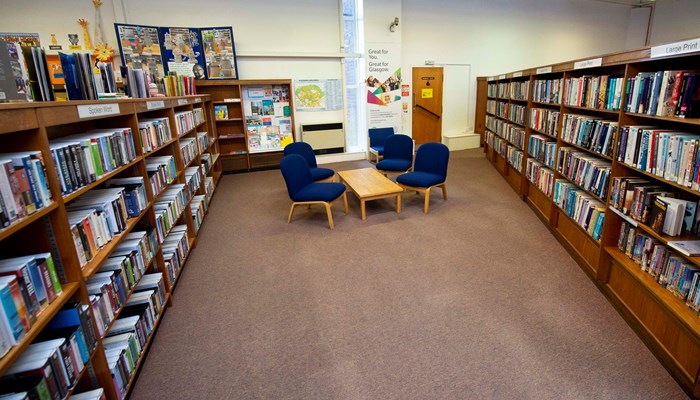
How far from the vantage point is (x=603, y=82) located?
9.52ft

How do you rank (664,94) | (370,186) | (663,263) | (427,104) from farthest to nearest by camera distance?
(427,104)
(370,186)
(663,263)
(664,94)

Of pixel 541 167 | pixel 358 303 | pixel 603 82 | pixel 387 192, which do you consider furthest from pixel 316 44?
pixel 358 303

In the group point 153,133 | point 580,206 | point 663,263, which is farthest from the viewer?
point 580,206

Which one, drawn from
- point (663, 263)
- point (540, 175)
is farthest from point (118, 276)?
point (540, 175)

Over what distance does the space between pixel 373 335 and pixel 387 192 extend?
2.33 metres

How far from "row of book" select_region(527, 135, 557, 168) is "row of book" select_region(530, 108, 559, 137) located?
0.36 ft

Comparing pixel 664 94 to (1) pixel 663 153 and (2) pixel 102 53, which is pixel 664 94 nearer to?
(1) pixel 663 153

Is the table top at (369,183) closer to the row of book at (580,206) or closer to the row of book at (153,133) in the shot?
the row of book at (580,206)

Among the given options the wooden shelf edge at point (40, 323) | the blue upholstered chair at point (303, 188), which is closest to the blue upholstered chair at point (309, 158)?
the blue upholstered chair at point (303, 188)

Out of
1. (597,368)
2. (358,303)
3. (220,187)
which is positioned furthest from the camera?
(220,187)

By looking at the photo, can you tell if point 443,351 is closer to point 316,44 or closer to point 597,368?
point 597,368

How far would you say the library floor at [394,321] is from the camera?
201cm

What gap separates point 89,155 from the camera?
1916 millimetres

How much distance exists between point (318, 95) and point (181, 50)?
279 cm
